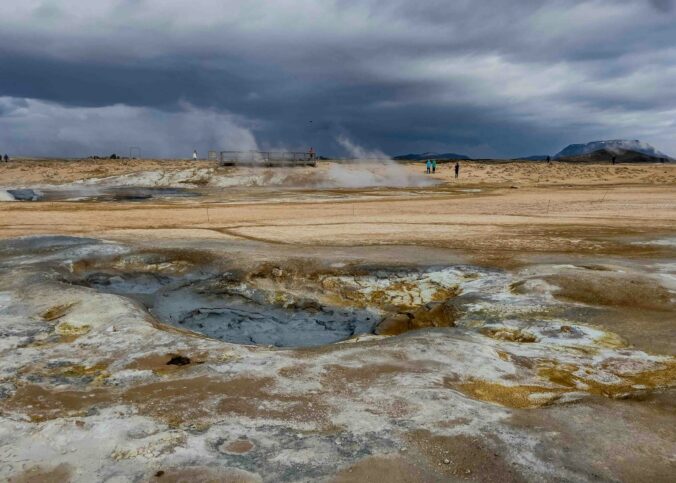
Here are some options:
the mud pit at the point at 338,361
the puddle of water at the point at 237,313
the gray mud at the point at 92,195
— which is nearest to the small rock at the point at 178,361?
the mud pit at the point at 338,361

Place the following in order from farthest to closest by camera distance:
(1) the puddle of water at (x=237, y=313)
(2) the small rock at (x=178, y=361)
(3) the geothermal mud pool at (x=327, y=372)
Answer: (1) the puddle of water at (x=237, y=313)
(2) the small rock at (x=178, y=361)
(3) the geothermal mud pool at (x=327, y=372)

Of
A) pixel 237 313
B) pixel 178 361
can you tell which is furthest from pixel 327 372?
pixel 237 313

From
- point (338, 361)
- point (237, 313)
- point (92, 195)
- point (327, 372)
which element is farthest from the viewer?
point (92, 195)

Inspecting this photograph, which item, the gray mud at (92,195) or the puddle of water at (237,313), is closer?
the puddle of water at (237,313)

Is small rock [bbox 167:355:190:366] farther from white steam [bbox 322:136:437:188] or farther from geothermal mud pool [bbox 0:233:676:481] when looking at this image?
Result: white steam [bbox 322:136:437:188]

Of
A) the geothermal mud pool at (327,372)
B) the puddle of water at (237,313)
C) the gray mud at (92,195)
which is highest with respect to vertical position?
the gray mud at (92,195)

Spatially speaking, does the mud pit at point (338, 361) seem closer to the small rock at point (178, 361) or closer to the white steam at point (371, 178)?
the small rock at point (178, 361)

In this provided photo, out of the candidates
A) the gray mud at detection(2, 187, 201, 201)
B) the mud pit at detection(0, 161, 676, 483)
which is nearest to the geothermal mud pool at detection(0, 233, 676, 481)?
the mud pit at detection(0, 161, 676, 483)

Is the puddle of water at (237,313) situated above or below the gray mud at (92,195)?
below

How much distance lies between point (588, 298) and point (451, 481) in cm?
575

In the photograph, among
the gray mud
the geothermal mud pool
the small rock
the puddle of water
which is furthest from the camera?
the gray mud

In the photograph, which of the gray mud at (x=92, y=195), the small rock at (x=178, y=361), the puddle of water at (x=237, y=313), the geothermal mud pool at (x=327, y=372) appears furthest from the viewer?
the gray mud at (x=92, y=195)

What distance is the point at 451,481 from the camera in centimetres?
370

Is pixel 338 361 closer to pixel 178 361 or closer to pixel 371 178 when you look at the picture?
pixel 178 361
